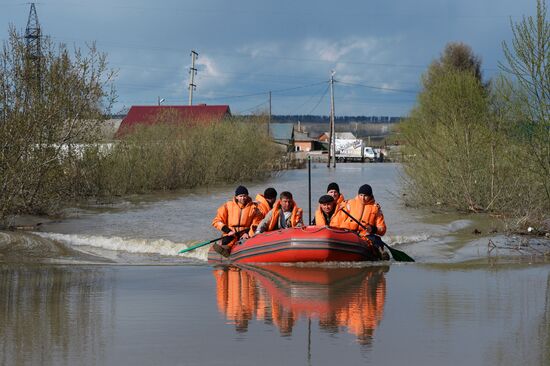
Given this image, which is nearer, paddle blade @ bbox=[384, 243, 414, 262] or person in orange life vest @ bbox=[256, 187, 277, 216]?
paddle blade @ bbox=[384, 243, 414, 262]

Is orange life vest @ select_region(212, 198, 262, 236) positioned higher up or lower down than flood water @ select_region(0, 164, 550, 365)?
higher up

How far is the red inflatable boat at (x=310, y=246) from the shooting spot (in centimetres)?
1592

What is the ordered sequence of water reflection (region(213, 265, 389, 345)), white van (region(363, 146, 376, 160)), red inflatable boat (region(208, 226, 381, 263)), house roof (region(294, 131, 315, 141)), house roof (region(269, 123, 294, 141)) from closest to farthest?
water reflection (region(213, 265, 389, 345))
red inflatable boat (region(208, 226, 381, 263))
white van (region(363, 146, 376, 160))
house roof (region(269, 123, 294, 141))
house roof (region(294, 131, 315, 141))

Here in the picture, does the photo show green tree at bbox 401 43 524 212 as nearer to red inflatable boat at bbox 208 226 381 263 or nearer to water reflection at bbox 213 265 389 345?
red inflatable boat at bbox 208 226 381 263

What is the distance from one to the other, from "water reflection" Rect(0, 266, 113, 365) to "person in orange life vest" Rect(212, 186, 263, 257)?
10.7 ft

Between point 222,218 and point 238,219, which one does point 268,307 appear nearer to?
point 238,219

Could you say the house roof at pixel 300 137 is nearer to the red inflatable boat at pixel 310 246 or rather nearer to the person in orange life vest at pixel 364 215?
the person in orange life vest at pixel 364 215

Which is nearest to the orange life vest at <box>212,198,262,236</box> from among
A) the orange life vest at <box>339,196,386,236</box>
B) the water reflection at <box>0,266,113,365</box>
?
the orange life vest at <box>339,196,386,236</box>

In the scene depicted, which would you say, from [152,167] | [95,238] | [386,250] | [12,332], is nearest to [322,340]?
[12,332]

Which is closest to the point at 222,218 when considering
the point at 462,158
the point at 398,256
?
the point at 398,256

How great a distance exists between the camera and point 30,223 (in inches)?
938

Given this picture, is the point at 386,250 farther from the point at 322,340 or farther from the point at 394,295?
the point at 322,340

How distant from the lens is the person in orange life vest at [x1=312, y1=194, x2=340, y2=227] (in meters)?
17.1

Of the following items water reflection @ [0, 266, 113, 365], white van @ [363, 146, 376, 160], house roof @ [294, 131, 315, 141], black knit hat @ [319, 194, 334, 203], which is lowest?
water reflection @ [0, 266, 113, 365]
